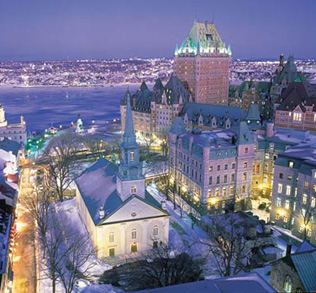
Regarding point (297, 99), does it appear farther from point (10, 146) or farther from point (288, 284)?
point (10, 146)

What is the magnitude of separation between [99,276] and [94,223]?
6.25 m

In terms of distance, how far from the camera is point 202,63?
404ft

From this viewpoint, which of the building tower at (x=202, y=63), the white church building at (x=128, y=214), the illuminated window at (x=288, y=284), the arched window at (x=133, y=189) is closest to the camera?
the illuminated window at (x=288, y=284)

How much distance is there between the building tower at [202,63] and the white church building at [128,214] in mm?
80455

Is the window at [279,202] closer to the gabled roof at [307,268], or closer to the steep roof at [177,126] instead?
the gabled roof at [307,268]

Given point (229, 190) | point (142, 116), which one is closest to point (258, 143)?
point (229, 190)

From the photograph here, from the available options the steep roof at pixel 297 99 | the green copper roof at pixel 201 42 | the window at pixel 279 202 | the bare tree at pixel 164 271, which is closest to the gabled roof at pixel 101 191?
the bare tree at pixel 164 271

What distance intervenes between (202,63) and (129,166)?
86088 millimetres

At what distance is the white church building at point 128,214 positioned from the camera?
146 feet

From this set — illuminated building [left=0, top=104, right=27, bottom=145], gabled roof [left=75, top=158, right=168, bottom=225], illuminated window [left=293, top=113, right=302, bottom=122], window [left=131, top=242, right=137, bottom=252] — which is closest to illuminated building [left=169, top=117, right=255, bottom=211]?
gabled roof [left=75, top=158, right=168, bottom=225]

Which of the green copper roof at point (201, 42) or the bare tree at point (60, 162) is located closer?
the bare tree at point (60, 162)

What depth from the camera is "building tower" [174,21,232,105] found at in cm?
12250

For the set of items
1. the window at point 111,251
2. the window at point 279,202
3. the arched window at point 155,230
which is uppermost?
the window at point 279,202

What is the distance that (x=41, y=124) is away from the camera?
144m
